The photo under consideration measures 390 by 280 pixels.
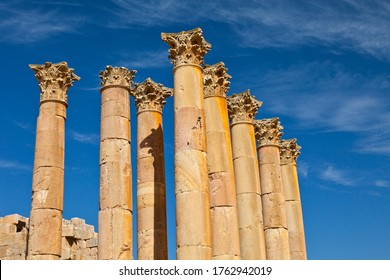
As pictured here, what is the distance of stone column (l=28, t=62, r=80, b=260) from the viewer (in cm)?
2275

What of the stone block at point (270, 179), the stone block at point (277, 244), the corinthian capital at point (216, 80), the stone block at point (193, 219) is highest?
the corinthian capital at point (216, 80)

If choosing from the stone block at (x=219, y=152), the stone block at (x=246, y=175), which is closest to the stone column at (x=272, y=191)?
the stone block at (x=246, y=175)

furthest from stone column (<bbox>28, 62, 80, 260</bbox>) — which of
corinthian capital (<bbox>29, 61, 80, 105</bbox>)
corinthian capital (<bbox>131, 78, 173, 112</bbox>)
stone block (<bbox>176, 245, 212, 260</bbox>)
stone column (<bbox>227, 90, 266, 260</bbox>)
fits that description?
stone column (<bbox>227, 90, 266, 260</bbox>)

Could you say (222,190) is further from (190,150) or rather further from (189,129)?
(189,129)

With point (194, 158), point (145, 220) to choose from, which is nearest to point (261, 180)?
point (145, 220)

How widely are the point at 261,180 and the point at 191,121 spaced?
469 inches

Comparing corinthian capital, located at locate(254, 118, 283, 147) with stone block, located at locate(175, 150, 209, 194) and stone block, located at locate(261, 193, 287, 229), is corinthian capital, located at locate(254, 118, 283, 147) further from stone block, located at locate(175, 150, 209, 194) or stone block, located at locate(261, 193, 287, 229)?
stone block, located at locate(175, 150, 209, 194)

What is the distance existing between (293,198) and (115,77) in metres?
14.2

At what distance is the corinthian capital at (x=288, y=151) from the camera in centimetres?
3559

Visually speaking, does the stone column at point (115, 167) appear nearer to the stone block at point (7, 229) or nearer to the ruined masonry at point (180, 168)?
the ruined masonry at point (180, 168)

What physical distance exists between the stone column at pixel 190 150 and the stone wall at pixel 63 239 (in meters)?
16.9

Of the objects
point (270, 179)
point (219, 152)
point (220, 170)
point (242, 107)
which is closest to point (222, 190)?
point (220, 170)
